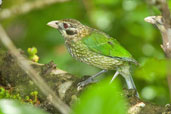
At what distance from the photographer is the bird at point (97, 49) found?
402cm

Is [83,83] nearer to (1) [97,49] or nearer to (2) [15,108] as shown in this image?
(1) [97,49]

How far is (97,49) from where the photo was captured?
13.3 feet

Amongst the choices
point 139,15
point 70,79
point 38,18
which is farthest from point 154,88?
point 38,18

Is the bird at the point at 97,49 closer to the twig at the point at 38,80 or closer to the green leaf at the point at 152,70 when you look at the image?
the green leaf at the point at 152,70

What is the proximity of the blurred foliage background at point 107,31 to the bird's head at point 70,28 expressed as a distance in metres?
1.16

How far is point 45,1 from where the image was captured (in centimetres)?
485

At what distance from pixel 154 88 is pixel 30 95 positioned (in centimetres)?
198

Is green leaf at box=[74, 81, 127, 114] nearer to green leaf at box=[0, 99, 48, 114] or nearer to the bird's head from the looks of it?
green leaf at box=[0, 99, 48, 114]

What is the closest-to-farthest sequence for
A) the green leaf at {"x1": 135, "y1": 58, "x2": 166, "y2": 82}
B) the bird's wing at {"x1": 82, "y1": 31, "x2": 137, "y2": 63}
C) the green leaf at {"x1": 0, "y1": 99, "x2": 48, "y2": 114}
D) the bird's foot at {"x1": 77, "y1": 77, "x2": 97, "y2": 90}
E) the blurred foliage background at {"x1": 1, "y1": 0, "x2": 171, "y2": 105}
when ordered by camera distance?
the green leaf at {"x1": 0, "y1": 99, "x2": 48, "y2": 114} < the bird's foot at {"x1": 77, "y1": 77, "x2": 97, "y2": 90} < the bird's wing at {"x1": 82, "y1": 31, "x2": 137, "y2": 63} < the green leaf at {"x1": 135, "y1": 58, "x2": 166, "y2": 82} < the blurred foliage background at {"x1": 1, "y1": 0, "x2": 171, "y2": 105}

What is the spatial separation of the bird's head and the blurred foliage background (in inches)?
45.7

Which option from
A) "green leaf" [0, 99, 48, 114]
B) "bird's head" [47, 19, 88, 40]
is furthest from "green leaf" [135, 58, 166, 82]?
"green leaf" [0, 99, 48, 114]

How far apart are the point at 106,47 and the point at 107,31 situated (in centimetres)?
217

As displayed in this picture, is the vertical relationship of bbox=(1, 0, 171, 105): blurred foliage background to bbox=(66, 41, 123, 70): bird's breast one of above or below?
above

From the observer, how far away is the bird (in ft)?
13.2
